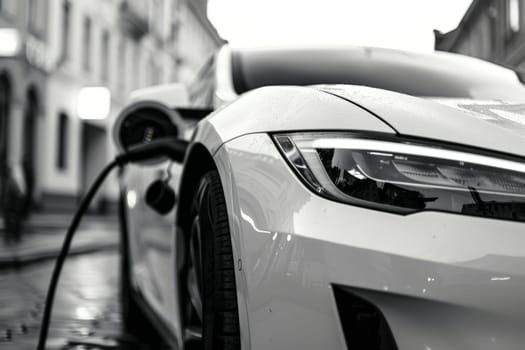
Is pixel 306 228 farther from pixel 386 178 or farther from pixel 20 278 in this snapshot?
pixel 20 278

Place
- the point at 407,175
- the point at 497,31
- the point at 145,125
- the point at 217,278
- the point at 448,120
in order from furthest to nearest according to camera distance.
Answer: the point at 497,31 < the point at 145,125 < the point at 217,278 < the point at 448,120 < the point at 407,175

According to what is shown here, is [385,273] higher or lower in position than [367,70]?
lower

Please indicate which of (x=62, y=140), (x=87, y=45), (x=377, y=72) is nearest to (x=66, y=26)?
(x=87, y=45)

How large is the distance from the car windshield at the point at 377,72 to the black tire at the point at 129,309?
1218mm

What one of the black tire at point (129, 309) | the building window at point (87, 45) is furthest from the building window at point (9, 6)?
the black tire at point (129, 309)

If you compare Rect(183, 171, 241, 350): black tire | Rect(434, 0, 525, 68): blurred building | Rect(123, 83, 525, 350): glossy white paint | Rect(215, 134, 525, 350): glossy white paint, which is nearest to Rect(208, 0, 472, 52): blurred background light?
Rect(183, 171, 241, 350): black tire

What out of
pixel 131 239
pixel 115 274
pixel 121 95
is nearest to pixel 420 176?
pixel 131 239

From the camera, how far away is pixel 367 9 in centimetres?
523

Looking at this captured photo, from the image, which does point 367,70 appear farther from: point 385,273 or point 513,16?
point 513,16

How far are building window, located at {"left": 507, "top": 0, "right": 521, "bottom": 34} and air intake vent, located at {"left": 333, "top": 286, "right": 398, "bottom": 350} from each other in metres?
25.6

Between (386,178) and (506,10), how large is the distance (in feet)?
92.5

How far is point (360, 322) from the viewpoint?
144 cm

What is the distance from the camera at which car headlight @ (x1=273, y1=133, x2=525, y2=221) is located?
1.45 meters

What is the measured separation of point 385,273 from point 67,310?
136 inches
